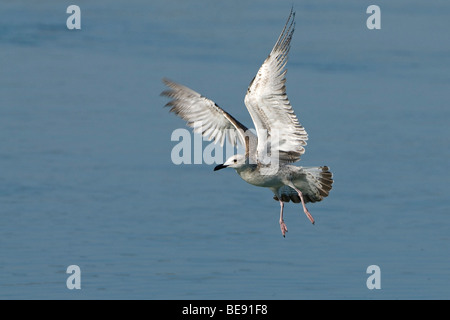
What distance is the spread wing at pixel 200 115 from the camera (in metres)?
12.2

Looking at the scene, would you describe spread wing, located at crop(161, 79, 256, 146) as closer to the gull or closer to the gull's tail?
the gull

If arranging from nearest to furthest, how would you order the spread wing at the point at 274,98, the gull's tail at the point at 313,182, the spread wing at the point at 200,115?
the spread wing at the point at 274,98 → the gull's tail at the point at 313,182 → the spread wing at the point at 200,115

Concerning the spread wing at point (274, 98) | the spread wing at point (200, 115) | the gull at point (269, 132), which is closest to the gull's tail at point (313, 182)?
the gull at point (269, 132)

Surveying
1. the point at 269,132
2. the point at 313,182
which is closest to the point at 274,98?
the point at 269,132

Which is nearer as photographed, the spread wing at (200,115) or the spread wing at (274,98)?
the spread wing at (274,98)

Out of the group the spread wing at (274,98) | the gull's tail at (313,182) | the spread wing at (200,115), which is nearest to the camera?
the spread wing at (274,98)

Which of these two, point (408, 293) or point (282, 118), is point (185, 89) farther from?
point (408, 293)

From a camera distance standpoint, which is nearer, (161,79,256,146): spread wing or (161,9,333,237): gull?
(161,9,333,237): gull

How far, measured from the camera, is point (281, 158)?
1147cm

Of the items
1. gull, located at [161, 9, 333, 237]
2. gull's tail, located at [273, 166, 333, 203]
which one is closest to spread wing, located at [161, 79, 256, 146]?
gull, located at [161, 9, 333, 237]

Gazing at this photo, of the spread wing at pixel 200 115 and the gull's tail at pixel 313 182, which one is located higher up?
the spread wing at pixel 200 115

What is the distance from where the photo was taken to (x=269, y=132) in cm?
1119

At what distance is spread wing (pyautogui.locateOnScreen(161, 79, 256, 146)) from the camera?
39.9 feet

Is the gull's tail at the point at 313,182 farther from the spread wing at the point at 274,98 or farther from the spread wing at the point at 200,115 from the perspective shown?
the spread wing at the point at 200,115
